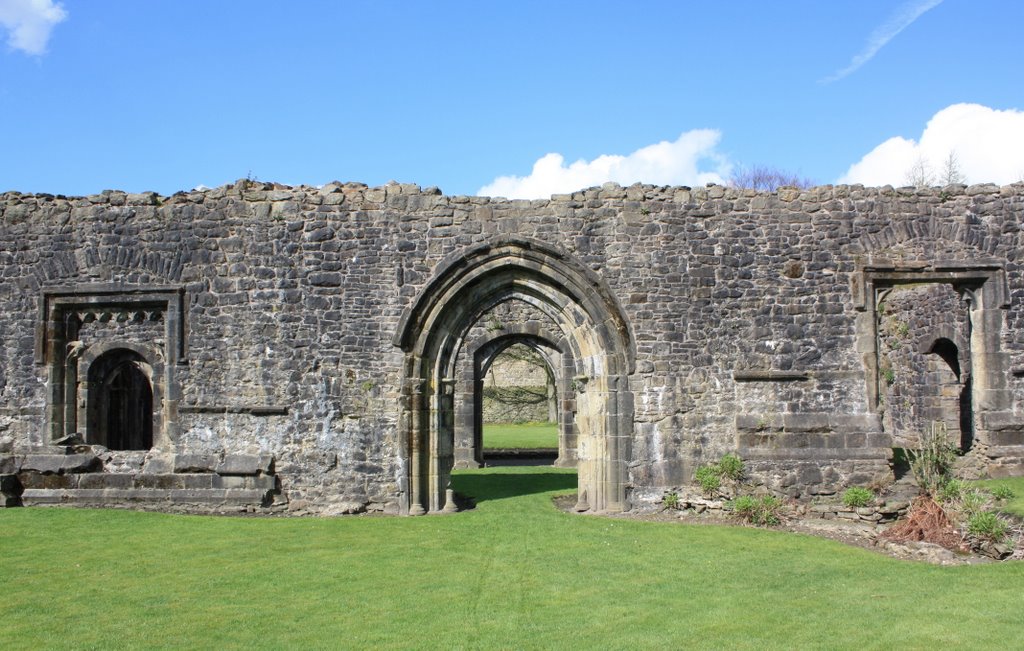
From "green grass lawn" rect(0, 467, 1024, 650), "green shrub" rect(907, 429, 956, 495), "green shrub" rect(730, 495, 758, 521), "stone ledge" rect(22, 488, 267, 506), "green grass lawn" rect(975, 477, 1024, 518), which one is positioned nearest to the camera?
"green grass lawn" rect(0, 467, 1024, 650)

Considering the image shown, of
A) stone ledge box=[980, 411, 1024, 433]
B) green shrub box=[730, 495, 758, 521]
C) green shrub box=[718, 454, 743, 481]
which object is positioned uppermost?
stone ledge box=[980, 411, 1024, 433]

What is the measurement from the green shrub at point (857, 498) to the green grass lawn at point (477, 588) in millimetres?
1462

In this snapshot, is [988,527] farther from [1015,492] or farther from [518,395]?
[518,395]

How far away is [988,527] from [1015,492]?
303 cm

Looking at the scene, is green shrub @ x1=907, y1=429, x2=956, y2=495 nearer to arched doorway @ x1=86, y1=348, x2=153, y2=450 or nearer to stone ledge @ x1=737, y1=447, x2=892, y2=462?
stone ledge @ x1=737, y1=447, x2=892, y2=462

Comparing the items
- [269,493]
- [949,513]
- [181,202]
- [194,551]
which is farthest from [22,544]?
[949,513]

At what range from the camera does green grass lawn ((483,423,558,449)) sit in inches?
963

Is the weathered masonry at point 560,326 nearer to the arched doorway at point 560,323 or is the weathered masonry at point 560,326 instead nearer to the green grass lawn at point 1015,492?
the arched doorway at point 560,323

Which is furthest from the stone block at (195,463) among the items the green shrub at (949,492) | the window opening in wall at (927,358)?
the window opening in wall at (927,358)

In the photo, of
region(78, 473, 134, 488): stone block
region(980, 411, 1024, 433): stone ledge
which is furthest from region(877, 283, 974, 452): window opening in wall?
region(78, 473, 134, 488): stone block

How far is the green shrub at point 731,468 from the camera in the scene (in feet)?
39.1

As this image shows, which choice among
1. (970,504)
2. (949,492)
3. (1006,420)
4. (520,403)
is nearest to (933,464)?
(949,492)

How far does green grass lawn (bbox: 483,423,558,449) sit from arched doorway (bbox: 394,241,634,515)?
36.6 feet

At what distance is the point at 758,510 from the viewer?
11188 millimetres
